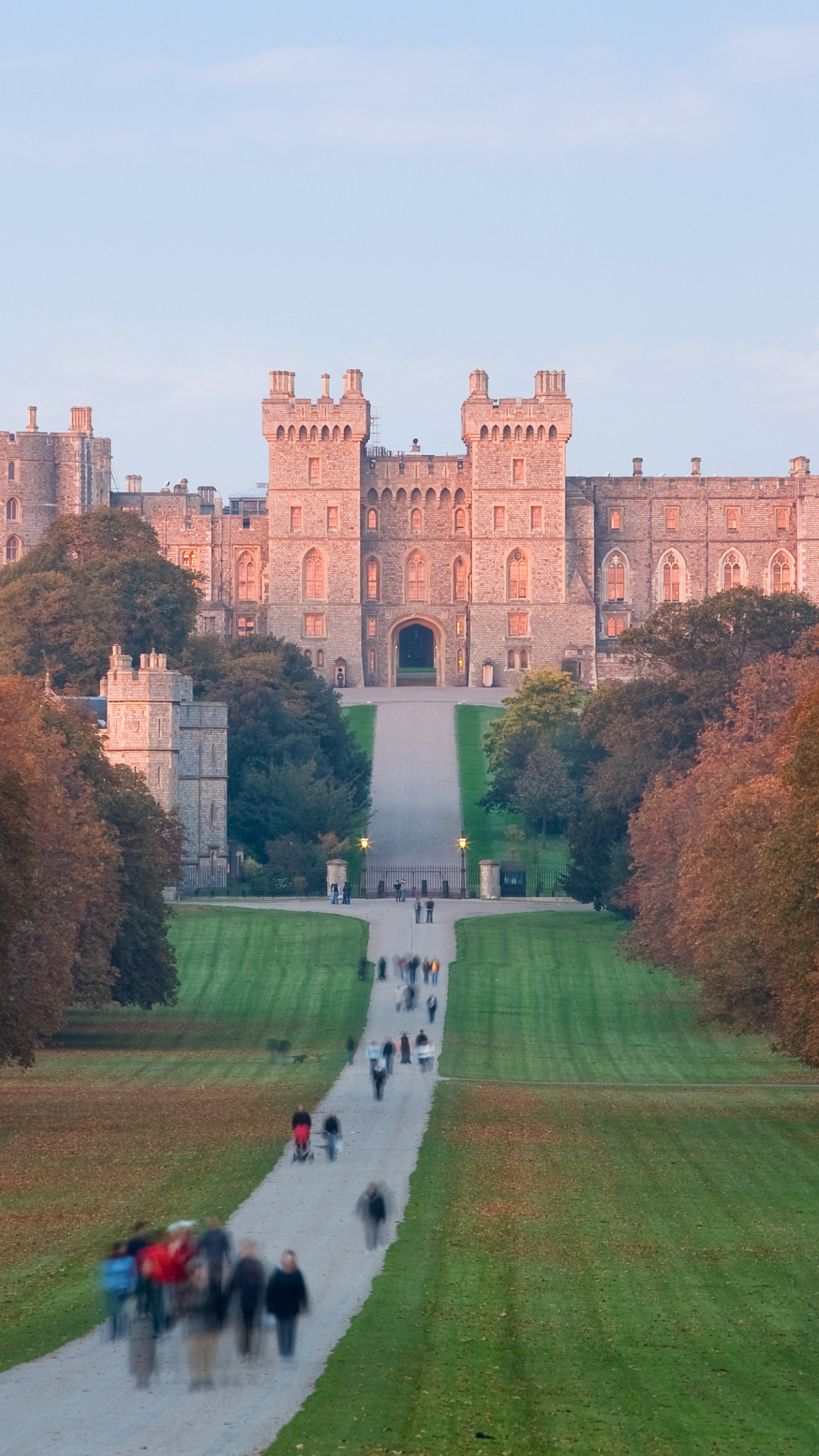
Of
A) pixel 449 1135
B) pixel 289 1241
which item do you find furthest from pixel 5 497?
pixel 289 1241

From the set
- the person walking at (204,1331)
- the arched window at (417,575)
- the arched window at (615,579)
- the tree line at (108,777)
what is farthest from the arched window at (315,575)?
the person walking at (204,1331)

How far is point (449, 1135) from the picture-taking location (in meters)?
27.9

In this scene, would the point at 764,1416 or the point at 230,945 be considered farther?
the point at 230,945

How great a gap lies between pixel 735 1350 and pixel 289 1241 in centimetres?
489

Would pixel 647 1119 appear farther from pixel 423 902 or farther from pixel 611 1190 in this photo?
pixel 423 902

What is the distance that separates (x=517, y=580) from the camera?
110m

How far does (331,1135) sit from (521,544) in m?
86.2

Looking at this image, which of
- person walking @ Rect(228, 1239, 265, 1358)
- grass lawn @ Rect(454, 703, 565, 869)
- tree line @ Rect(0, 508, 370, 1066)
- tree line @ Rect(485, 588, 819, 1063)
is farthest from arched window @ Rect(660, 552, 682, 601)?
person walking @ Rect(228, 1239, 265, 1358)

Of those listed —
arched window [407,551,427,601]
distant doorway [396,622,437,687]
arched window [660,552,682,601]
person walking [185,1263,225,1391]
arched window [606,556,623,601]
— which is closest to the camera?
person walking [185,1263,225,1391]

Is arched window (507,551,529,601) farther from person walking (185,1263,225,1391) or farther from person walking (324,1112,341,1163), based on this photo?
person walking (185,1263,225,1391)

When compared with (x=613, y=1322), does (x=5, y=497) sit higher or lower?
higher

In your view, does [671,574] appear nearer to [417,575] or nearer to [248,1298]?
[417,575]

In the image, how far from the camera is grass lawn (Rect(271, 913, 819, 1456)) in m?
14.4

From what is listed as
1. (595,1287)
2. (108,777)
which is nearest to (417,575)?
(108,777)
